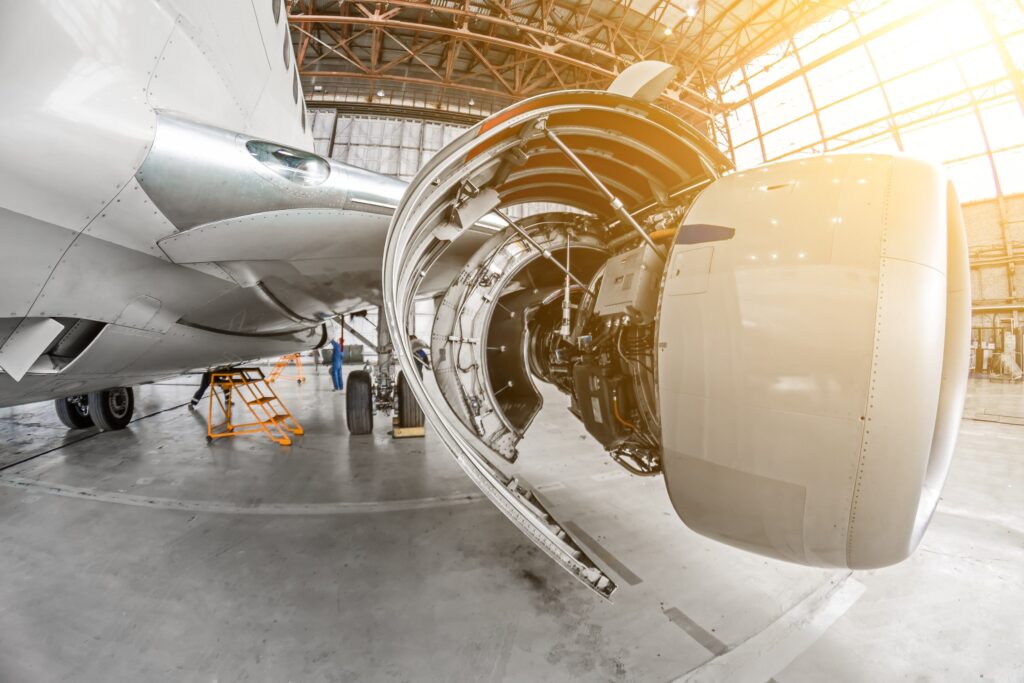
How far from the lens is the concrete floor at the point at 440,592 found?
1693mm

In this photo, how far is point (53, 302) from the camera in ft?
6.47

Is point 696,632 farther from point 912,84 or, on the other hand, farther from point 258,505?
point 912,84

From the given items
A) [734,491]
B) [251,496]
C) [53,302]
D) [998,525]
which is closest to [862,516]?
[734,491]

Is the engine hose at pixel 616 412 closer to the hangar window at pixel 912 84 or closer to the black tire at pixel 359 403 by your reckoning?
the black tire at pixel 359 403

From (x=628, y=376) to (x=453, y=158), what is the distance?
58.1 inches

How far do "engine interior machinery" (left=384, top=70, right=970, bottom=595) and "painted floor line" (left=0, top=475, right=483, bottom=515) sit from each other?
64.0 inches


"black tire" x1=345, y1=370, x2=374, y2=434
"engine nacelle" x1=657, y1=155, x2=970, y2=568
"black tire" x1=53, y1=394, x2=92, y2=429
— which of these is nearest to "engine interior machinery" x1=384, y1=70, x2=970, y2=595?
"engine nacelle" x1=657, y1=155, x2=970, y2=568

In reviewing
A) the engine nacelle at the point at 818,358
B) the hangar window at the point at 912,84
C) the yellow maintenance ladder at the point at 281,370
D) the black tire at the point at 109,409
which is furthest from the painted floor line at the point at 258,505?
the hangar window at the point at 912,84

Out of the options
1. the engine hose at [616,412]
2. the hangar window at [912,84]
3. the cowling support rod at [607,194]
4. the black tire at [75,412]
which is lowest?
the black tire at [75,412]

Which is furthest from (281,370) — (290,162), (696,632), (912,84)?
(912,84)

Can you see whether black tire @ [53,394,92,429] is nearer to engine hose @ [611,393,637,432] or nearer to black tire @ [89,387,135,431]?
black tire @ [89,387,135,431]

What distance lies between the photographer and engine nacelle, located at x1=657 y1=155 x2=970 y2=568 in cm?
133

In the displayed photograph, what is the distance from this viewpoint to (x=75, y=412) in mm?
5832

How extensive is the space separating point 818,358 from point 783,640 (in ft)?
4.49
